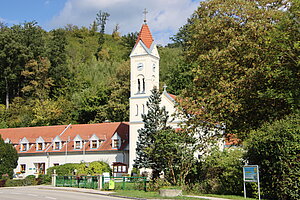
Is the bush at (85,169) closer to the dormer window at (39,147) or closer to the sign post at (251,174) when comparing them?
the dormer window at (39,147)

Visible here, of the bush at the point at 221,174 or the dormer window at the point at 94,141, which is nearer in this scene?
the bush at the point at 221,174

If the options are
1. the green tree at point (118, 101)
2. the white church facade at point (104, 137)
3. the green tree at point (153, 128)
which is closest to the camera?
the green tree at point (153, 128)

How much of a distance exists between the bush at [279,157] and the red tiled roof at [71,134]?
2827 cm

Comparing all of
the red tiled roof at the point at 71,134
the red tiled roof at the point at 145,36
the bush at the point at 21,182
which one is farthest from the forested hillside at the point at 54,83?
the bush at the point at 21,182

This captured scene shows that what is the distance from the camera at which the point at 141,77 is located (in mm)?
48531

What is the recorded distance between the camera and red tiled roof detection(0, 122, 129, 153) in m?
50.8

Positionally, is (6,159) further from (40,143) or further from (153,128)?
(153,128)

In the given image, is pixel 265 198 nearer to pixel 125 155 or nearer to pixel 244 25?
pixel 244 25

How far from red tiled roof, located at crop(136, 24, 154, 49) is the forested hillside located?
1475cm

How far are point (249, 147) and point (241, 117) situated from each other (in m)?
5.15

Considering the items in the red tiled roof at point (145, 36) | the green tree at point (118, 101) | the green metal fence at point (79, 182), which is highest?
the red tiled roof at point (145, 36)

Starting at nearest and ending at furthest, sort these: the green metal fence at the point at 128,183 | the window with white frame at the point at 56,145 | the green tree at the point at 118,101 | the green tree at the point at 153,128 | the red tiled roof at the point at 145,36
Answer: the green metal fence at the point at 128,183 → the green tree at the point at 153,128 → the red tiled roof at the point at 145,36 → the window with white frame at the point at 56,145 → the green tree at the point at 118,101

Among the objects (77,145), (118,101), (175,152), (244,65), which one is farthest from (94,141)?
(244,65)

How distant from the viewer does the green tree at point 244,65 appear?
24.0 m
